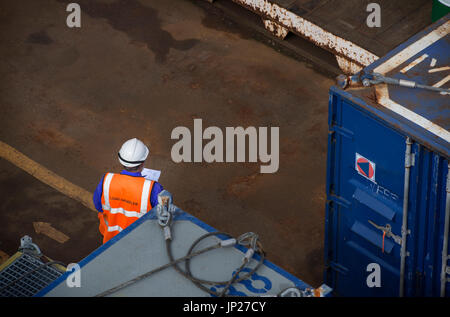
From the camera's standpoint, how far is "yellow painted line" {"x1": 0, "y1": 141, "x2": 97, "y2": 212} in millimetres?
9125

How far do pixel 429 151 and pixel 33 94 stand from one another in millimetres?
6158

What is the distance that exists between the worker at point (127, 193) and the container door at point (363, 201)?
149cm

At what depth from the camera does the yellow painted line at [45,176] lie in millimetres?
9125

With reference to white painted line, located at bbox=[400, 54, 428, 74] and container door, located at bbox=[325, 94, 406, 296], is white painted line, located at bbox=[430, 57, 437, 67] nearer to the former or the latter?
white painted line, located at bbox=[400, 54, 428, 74]

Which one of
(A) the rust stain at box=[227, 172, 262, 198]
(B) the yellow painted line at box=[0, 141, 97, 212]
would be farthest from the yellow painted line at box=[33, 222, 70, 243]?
(A) the rust stain at box=[227, 172, 262, 198]

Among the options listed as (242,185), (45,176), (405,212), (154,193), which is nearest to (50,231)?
(45,176)

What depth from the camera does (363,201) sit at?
258 inches

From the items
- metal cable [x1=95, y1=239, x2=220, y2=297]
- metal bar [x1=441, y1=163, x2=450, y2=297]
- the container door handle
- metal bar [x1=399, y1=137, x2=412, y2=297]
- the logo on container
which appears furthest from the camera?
the container door handle

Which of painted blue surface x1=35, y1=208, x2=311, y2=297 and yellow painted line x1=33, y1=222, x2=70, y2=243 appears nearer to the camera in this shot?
painted blue surface x1=35, y1=208, x2=311, y2=297

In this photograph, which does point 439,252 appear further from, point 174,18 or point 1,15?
point 1,15

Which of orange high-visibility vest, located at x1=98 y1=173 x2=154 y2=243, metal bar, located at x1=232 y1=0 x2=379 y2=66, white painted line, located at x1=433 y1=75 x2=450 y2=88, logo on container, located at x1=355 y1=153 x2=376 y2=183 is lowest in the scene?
orange high-visibility vest, located at x1=98 y1=173 x2=154 y2=243

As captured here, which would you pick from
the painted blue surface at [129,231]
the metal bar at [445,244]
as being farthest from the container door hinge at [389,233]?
the painted blue surface at [129,231]

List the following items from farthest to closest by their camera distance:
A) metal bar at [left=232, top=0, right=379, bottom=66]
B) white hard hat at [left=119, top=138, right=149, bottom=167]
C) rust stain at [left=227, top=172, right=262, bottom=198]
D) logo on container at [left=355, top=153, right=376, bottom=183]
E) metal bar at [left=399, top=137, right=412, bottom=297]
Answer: metal bar at [left=232, top=0, right=379, bottom=66] < rust stain at [left=227, top=172, right=262, bottom=198] < white hard hat at [left=119, top=138, right=149, bottom=167] < logo on container at [left=355, top=153, right=376, bottom=183] < metal bar at [left=399, top=137, right=412, bottom=297]

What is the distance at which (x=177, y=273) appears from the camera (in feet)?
16.8
